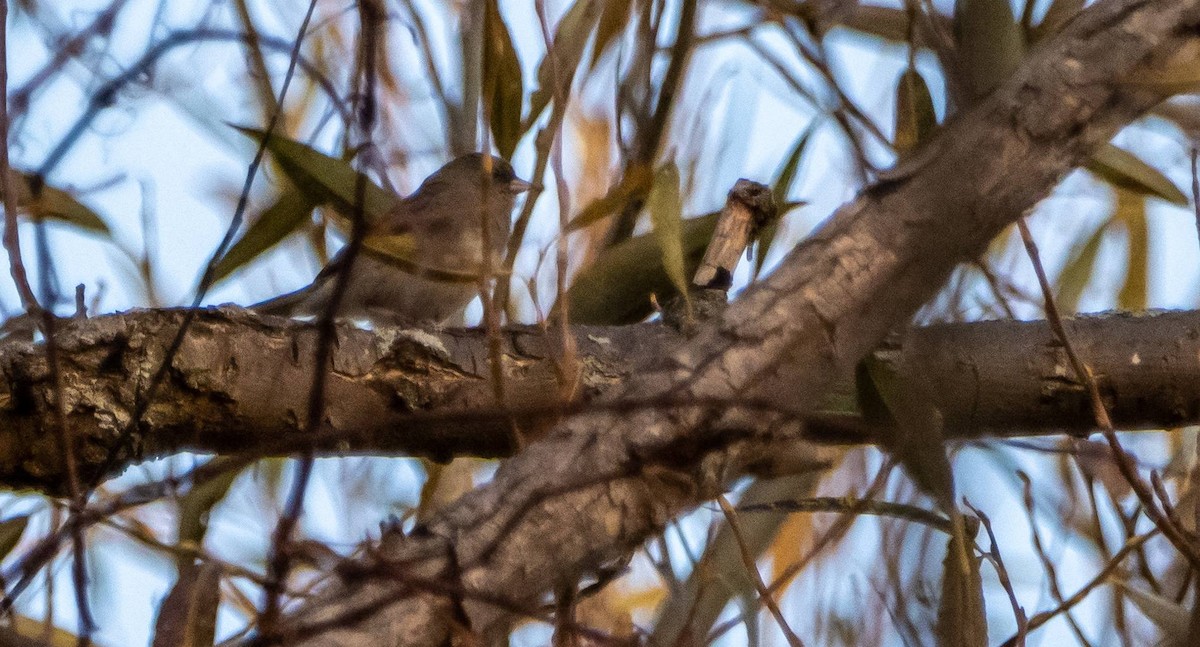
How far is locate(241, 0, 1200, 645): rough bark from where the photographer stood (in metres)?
0.85

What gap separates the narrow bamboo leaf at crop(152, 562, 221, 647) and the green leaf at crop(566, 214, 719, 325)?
2.22 ft

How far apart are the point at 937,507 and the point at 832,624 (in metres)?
0.27

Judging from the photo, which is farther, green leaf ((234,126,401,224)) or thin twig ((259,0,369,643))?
green leaf ((234,126,401,224))

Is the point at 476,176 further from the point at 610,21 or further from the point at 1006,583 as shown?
the point at 1006,583

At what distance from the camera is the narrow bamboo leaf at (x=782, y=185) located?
1.62 m

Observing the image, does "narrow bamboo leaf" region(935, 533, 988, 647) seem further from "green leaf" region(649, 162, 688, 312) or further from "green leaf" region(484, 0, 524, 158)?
"green leaf" region(484, 0, 524, 158)

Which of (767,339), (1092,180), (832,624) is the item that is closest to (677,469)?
(767,339)

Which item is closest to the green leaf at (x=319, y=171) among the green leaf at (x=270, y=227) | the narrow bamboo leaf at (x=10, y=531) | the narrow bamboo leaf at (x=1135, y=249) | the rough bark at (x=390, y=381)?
the green leaf at (x=270, y=227)

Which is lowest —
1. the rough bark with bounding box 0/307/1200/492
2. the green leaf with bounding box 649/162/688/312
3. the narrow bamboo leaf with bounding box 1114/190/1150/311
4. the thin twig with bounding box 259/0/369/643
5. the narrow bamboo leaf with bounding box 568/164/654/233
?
the thin twig with bounding box 259/0/369/643

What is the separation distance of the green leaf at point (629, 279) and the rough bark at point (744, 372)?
0.82m

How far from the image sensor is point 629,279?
1854 mm

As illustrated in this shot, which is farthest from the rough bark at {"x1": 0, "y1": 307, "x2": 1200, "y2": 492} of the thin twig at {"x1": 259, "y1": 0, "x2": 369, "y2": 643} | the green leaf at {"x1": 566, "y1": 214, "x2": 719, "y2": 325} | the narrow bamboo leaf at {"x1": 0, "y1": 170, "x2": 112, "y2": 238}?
the thin twig at {"x1": 259, "y1": 0, "x2": 369, "y2": 643}

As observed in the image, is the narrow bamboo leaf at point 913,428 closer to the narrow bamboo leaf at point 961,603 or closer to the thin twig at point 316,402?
the narrow bamboo leaf at point 961,603

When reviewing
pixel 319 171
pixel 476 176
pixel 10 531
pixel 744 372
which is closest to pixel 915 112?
pixel 744 372
